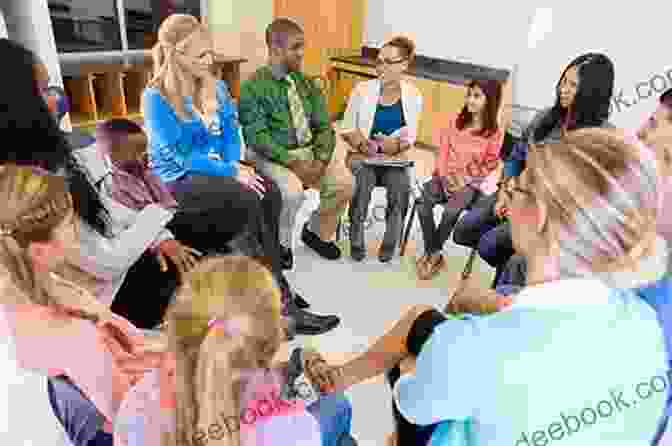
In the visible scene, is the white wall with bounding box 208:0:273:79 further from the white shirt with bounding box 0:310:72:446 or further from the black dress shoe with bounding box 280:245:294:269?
the white shirt with bounding box 0:310:72:446

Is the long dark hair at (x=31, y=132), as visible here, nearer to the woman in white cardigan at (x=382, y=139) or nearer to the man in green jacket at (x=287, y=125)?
the man in green jacket at (x=287, y=125)

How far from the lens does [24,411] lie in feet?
5.47

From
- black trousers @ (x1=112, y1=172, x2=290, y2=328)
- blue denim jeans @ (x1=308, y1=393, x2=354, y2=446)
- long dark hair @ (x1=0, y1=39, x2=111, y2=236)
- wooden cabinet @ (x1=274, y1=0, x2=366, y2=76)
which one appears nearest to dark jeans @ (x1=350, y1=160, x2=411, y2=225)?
black trousers @ (x1=112, y1=172, x2=290, y2=328)

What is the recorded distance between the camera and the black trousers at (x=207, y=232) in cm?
164

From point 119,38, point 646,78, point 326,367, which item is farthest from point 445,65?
point 326,367

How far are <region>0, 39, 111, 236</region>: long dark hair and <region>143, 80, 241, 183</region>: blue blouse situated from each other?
1.33ft

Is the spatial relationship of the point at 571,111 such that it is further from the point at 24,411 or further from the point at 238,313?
the point at 24,411

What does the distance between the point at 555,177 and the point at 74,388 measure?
102cm

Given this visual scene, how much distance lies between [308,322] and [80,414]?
3.73 ft

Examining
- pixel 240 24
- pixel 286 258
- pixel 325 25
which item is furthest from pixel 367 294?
pixel 325 25

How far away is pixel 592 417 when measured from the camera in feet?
2.67

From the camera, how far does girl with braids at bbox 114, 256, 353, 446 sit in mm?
843

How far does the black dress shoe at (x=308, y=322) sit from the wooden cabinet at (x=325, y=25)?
10.6ft

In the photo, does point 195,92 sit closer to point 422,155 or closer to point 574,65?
point 574,65
